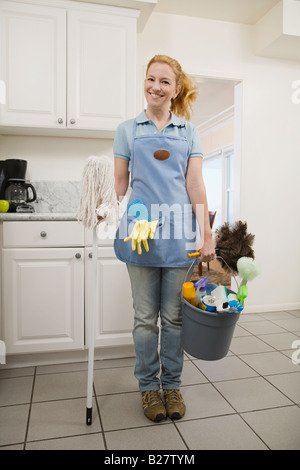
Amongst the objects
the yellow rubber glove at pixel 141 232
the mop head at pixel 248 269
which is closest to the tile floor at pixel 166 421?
the mop head at pixel 248 269

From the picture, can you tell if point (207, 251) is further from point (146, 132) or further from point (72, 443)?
point (72, 443)

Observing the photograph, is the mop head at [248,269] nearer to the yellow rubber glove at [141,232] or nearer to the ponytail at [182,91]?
the yellow rubber glove at [141,232]

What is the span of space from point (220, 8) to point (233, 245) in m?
2.13

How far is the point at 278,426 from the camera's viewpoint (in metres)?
1.45

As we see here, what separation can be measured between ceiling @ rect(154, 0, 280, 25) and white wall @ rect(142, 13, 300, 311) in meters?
0.07

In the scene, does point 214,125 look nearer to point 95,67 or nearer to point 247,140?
point 247,140

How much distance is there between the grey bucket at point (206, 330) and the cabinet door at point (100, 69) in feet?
4.56

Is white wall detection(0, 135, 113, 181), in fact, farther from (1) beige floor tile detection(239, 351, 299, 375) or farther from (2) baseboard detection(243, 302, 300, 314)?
(2) baseboard detection(243, 302, 300, 314)

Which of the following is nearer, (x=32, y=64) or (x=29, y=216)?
(x=29, y=216)

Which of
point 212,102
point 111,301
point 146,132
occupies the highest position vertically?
point 212,102

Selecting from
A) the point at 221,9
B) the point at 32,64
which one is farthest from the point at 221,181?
the point at 32,64

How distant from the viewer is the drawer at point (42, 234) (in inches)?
75.3
